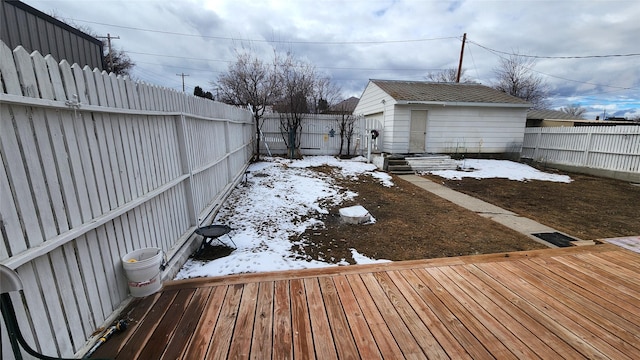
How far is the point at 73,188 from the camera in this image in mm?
1668

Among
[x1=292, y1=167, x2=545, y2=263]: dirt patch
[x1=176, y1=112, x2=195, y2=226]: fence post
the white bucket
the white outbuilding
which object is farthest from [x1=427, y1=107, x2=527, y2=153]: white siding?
the white bucket

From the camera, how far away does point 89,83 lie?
1.84 meters

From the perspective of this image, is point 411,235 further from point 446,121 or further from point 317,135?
point 317,135

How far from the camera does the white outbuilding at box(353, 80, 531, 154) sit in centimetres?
1075

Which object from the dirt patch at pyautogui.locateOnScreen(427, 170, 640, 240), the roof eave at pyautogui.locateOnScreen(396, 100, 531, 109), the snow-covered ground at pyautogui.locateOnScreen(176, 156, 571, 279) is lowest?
the dirt patch at pyautogui.locateOnScreen(427, 170, 640, 240)

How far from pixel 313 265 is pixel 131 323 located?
172 cm

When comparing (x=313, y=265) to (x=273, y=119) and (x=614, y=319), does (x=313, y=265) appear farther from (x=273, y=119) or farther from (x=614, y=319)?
Result: (x=273, y=119)

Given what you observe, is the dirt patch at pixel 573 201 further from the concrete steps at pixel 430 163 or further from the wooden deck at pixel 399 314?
the wooden deck at pixel 399 314

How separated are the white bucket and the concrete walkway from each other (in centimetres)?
475

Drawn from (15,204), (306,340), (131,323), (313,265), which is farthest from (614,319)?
(15,204)

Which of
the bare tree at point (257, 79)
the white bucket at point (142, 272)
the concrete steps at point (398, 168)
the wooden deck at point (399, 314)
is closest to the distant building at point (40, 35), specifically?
the white bucket at point (142, 272)

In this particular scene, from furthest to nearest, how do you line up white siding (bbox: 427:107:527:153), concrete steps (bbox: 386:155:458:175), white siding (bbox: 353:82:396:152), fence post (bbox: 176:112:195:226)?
1. white siding (bbox: 427:107:527:153)
2. white siding (bbox: 353:82:396:152)
3. concrete steps (bbox: 386:155:458:175)
4. fence post (bbox: 176:112:195:226)

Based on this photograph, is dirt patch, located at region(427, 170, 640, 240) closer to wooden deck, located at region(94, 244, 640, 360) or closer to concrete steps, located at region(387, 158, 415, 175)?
concrete steps, located at region(387, 158, 415, 175)

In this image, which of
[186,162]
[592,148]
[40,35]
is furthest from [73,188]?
[592,148]
